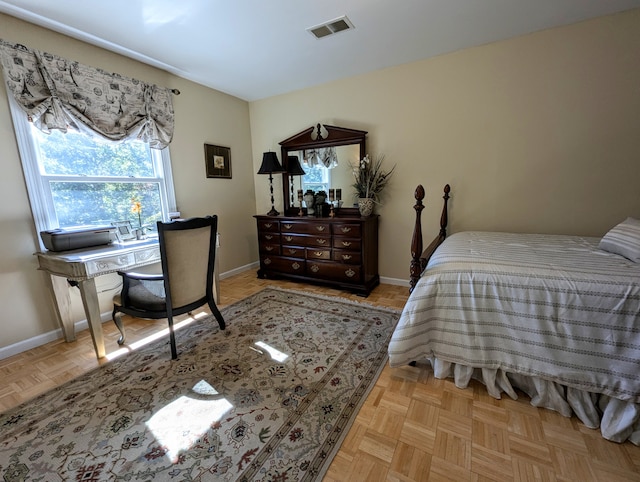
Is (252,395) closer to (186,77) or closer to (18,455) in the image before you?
(18,455)

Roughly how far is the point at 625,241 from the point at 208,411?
267 centimetres

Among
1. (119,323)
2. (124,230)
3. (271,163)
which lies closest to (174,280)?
(119,323)

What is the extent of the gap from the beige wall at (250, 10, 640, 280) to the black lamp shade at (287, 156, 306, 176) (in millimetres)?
683

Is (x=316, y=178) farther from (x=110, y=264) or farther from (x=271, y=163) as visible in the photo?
(x=110, y=264)

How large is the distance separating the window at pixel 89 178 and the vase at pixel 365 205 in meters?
2.20

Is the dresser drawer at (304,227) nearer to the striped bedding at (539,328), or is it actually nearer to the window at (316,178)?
the window at (316,178)

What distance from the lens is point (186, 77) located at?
315cm

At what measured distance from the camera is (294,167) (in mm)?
3709

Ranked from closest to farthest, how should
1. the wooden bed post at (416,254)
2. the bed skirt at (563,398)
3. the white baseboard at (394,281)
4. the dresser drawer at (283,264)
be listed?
1. the bed skirt at (563,398)
2. the wooden bed post at (416,254)
3. the white baseboard at (394,281)
4. the dresser drawer at (283,264)

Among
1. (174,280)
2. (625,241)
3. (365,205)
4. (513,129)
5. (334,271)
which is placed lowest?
(334,271)

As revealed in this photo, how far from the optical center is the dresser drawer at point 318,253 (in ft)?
10.5

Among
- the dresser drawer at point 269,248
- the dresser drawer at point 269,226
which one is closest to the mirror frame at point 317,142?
the dresser drawer at point 269,226

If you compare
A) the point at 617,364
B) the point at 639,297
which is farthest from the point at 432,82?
the point at 617,364

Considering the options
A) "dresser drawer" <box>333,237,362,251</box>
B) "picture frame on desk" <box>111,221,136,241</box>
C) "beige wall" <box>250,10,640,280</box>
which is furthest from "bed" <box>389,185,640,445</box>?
A: "picture frame on desk" <box>111,221,136,241</box>
